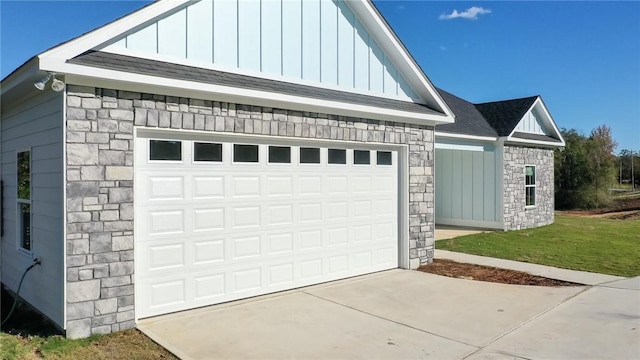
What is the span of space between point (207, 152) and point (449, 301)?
4522 millimetres

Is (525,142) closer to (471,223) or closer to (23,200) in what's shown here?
(471,223)

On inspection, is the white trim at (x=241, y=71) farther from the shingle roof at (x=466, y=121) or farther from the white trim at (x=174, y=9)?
the shingle roof at (x=466, y=121)

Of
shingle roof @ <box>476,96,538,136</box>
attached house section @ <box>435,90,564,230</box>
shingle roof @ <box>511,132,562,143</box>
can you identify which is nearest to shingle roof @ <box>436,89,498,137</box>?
attached house section @ <box>435,90,564,230</box>

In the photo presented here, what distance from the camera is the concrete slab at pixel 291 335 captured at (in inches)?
200

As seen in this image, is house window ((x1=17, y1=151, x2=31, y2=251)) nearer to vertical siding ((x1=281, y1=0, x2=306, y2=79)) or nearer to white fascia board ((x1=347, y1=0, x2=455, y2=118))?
vertical siding ((x1=281, y1=0, x2=306, y2=79))

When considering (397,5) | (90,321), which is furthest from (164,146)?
(397,5)

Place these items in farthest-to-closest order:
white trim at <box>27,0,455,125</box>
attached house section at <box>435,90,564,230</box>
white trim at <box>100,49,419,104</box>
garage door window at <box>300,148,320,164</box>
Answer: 1. attached house section at <box>435,90,564,230</box>
2. garage door window at <box>300,148,320,164</box>
3. white trim at <box>100,49,419,104</box>
4. white trim at <box>27,0,455,125</box>

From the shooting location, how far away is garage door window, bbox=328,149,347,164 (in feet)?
27.9

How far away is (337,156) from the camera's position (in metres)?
8.62

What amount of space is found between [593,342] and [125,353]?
18.2 feet

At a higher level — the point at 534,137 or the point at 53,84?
the point at 534,137

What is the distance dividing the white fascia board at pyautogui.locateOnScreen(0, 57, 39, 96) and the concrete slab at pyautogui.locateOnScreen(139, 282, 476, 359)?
3.50 m

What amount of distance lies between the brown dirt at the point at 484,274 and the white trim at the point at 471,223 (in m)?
7.03

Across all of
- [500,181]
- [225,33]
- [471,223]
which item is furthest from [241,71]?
[471,223]
